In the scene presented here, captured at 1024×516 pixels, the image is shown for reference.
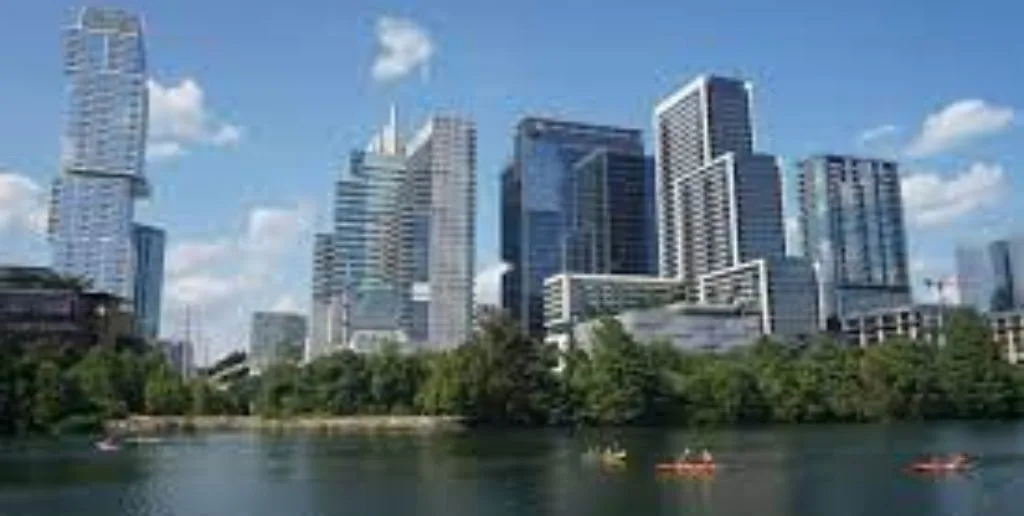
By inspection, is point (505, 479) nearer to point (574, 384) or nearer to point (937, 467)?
point (937, 467)

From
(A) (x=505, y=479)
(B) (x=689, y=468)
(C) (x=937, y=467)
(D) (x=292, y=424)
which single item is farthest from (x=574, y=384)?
(C) (x=937, y=467)

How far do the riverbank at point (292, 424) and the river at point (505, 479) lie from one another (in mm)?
32830

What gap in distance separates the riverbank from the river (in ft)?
108

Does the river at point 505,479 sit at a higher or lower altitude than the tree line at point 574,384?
lower

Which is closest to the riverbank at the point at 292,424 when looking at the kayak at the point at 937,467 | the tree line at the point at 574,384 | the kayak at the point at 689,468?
the tree line at the point at 574,384

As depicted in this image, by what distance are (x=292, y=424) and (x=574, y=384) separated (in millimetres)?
35766

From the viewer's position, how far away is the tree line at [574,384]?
493 ft

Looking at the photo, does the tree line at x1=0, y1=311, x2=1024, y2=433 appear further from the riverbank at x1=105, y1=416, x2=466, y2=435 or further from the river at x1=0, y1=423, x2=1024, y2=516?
the river at x1=0, y1=423, x2=1024, y2=516

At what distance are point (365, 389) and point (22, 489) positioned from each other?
98.8m

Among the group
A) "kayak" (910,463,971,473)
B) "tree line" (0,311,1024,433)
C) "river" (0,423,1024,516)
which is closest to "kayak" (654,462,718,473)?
"river" (0,423,1024,516)

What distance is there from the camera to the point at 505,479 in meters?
71.6

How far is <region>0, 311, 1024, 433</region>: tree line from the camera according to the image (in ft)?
493

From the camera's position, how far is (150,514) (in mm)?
56156

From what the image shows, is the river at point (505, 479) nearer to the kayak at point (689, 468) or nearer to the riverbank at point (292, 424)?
the kayak at point (689, 468)
